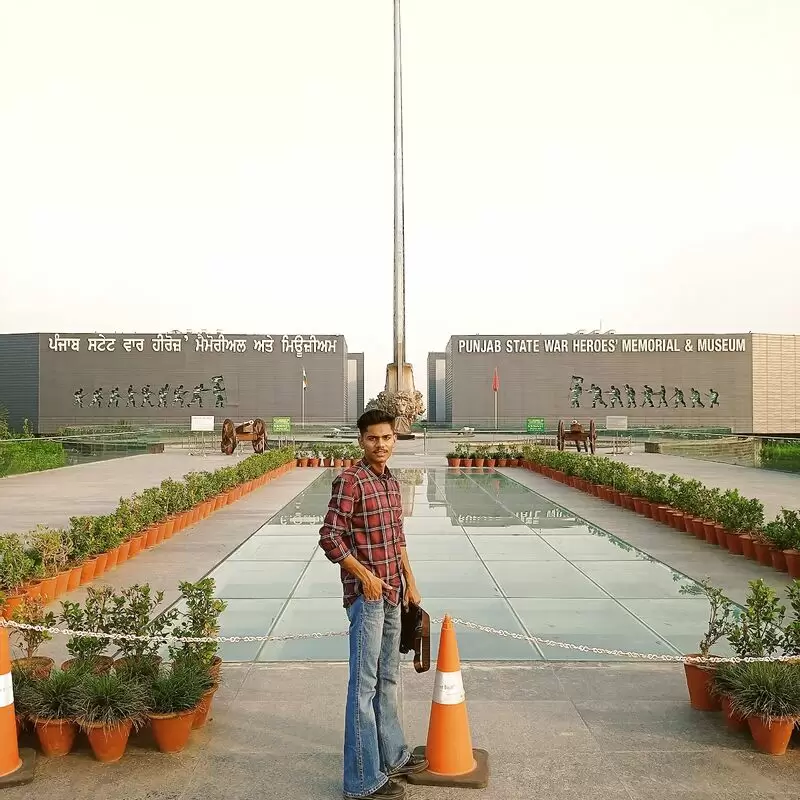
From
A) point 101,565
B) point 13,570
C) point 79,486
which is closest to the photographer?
point 13,570

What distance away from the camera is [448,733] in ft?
12.3

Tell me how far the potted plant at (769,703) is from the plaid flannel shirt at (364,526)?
2.01 m

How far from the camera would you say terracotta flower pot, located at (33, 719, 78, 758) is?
3953 millimetres

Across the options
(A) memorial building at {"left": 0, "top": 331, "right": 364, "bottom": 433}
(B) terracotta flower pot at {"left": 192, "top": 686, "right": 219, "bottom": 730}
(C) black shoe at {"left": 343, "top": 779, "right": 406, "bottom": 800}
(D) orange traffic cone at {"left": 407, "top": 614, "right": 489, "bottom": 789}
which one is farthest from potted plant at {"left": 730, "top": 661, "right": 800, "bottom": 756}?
(A) memorial building at {"left": 0, "top": 331, "right": 364, "bottom": 433}

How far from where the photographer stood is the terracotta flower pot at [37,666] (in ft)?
14.3

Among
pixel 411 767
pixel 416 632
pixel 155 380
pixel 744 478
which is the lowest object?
pixel 744 478

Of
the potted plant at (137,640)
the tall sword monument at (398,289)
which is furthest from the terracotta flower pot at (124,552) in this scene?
the tall sword monument at (398,289)

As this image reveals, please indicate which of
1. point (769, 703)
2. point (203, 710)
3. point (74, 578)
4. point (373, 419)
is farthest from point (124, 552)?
point (769, 703)

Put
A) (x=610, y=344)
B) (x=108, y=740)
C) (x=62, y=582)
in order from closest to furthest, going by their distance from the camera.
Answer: (x=108, y=740)
(x=62, y=582)
(x=610, y=344)

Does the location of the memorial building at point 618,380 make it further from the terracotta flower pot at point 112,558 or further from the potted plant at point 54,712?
the potted plant at point 54,712

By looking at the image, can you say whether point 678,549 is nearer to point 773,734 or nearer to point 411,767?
→ point 773,734

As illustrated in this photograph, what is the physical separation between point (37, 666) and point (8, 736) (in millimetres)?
872

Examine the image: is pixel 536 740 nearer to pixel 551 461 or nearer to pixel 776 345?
pixel 551 461

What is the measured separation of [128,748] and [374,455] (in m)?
2.09
